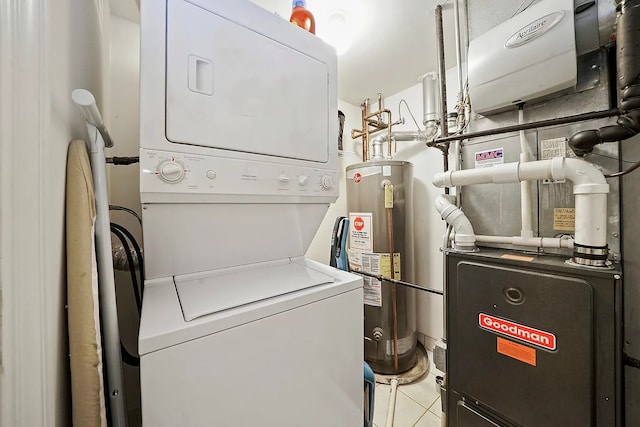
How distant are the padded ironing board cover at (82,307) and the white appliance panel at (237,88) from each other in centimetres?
27

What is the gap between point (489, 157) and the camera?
4.09 feet

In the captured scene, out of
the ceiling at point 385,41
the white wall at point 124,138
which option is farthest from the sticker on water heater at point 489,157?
the white wall at point 124,138

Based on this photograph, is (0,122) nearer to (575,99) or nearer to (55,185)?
(55,185)

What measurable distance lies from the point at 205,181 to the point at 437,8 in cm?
170

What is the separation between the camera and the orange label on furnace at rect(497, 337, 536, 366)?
37.2 inches

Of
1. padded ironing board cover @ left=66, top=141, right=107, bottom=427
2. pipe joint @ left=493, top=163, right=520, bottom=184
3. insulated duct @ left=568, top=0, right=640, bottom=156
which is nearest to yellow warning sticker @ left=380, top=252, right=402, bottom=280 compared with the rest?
pipe joint @ left=493, top=163, right=520, bottom=184

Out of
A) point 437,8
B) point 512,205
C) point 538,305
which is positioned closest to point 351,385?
point 538,305

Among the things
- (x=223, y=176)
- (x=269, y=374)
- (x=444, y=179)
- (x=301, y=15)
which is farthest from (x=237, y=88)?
(x=444, y=179)

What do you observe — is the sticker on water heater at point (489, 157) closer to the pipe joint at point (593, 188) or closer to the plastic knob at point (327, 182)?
the pipe joint at point (593, 188)

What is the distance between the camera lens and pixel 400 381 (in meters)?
1.82

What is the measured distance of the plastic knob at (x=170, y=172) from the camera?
2.21 feet

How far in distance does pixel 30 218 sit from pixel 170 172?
31 centimetres

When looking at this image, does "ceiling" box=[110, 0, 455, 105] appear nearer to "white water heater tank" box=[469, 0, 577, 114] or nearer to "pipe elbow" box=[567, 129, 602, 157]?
"white water heater tank" box=[469, 0, 577, 114]

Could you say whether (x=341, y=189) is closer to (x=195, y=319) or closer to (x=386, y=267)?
(x=386, y=267)
